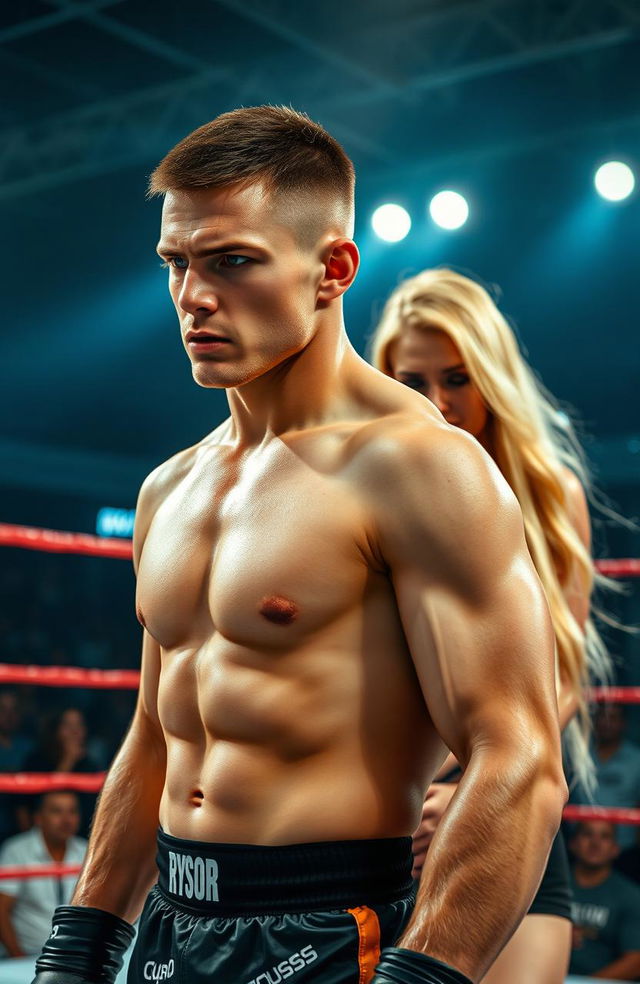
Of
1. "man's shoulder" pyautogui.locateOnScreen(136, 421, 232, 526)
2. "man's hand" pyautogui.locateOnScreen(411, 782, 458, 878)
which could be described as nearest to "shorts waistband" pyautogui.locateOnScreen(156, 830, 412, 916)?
"man's shoulder" pyautogui.locateOnScreen(136, 421, 232, 526)

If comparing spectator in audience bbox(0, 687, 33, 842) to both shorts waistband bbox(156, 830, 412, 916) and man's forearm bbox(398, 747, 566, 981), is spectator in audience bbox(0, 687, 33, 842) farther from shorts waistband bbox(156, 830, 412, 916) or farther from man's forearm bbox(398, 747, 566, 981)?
man's forearm bbox(398, 747, 566, 981)

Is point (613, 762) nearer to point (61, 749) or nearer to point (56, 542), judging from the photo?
point (61, 749)

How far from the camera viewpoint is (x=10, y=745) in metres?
5.97

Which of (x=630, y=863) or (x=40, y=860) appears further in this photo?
(x=40, y=860)

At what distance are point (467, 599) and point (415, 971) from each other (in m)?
0.32

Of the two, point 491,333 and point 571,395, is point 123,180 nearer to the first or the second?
point 571,395

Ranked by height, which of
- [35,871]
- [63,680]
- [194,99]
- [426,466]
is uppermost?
[194,99]

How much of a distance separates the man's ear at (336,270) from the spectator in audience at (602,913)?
10.1ft

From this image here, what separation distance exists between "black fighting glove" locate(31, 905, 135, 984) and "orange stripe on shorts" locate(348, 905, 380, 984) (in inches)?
14.3

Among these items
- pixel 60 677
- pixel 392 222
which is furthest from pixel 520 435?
pixel 392 222

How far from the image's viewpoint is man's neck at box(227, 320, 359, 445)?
4.64ft

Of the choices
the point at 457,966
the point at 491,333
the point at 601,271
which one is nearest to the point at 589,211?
the point at 601,271

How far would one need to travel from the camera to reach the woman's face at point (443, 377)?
2.22 meters

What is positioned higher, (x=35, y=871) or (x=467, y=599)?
(x=467, y=599)
